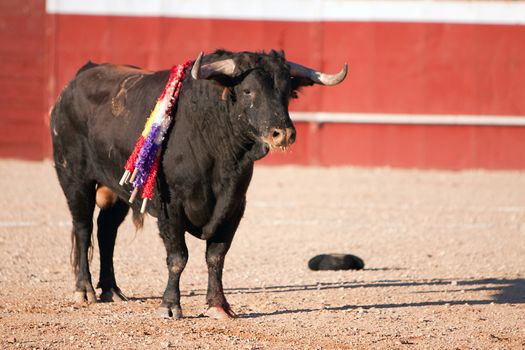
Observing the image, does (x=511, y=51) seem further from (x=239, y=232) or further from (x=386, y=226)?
(x=239, y=232)

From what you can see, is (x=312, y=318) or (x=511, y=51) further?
(x=511, y=51)

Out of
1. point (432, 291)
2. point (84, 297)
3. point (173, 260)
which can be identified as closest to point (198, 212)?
point (173, 260)

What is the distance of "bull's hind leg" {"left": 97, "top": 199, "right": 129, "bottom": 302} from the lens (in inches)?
276

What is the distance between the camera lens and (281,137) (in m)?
5.88

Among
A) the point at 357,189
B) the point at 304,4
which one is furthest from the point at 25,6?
the point at 357,189

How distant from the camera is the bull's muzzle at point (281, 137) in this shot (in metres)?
5.88

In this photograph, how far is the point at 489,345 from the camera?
586 centimetres

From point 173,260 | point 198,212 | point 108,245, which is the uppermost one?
point 198,212

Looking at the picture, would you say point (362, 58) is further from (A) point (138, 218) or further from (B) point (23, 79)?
(A) point (138, 218)

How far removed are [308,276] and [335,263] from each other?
0.33m

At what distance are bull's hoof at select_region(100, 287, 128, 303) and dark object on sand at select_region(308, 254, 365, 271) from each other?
1.84 meters

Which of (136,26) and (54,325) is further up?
(136,26)

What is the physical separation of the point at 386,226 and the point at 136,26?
6.68 metres

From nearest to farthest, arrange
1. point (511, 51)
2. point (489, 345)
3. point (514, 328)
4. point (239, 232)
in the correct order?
1. point (489, 345)
2. point (514, 328)
3. point (239, 232)
4. point (511, 51)
